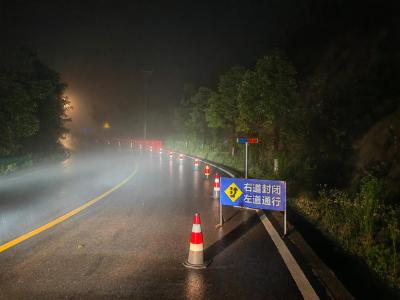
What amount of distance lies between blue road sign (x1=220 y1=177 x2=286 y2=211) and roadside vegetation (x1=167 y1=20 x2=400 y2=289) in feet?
4.70

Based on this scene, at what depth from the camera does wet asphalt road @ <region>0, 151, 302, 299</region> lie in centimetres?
509

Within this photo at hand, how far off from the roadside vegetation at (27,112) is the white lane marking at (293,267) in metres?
16.7

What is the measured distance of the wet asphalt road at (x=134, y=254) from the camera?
5090mm

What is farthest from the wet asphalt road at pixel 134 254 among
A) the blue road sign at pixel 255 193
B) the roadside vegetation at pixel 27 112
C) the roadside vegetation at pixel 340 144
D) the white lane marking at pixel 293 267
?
the roadside vegetation at pixel 27 112

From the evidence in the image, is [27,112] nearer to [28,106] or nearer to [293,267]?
[28,106]

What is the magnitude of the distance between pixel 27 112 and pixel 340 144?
17.1 m

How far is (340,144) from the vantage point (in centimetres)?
1817

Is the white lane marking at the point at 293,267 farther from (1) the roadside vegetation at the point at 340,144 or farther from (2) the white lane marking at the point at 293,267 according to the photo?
(1) the roadside vegetation at the point at 340,144

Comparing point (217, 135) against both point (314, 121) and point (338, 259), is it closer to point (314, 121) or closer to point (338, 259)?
point (314, 121)

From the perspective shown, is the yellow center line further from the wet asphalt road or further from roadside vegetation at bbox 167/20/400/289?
roadside vegetation at bbox 167/20/400/289

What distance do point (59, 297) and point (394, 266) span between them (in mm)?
4759

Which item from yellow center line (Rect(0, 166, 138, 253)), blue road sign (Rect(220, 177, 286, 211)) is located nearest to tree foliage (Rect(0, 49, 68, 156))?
yellow center line (Rect(0, 166, 138, 253))

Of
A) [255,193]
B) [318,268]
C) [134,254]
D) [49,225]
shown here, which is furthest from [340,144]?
[134,254]

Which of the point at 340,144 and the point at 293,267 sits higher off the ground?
the point at 340,144
